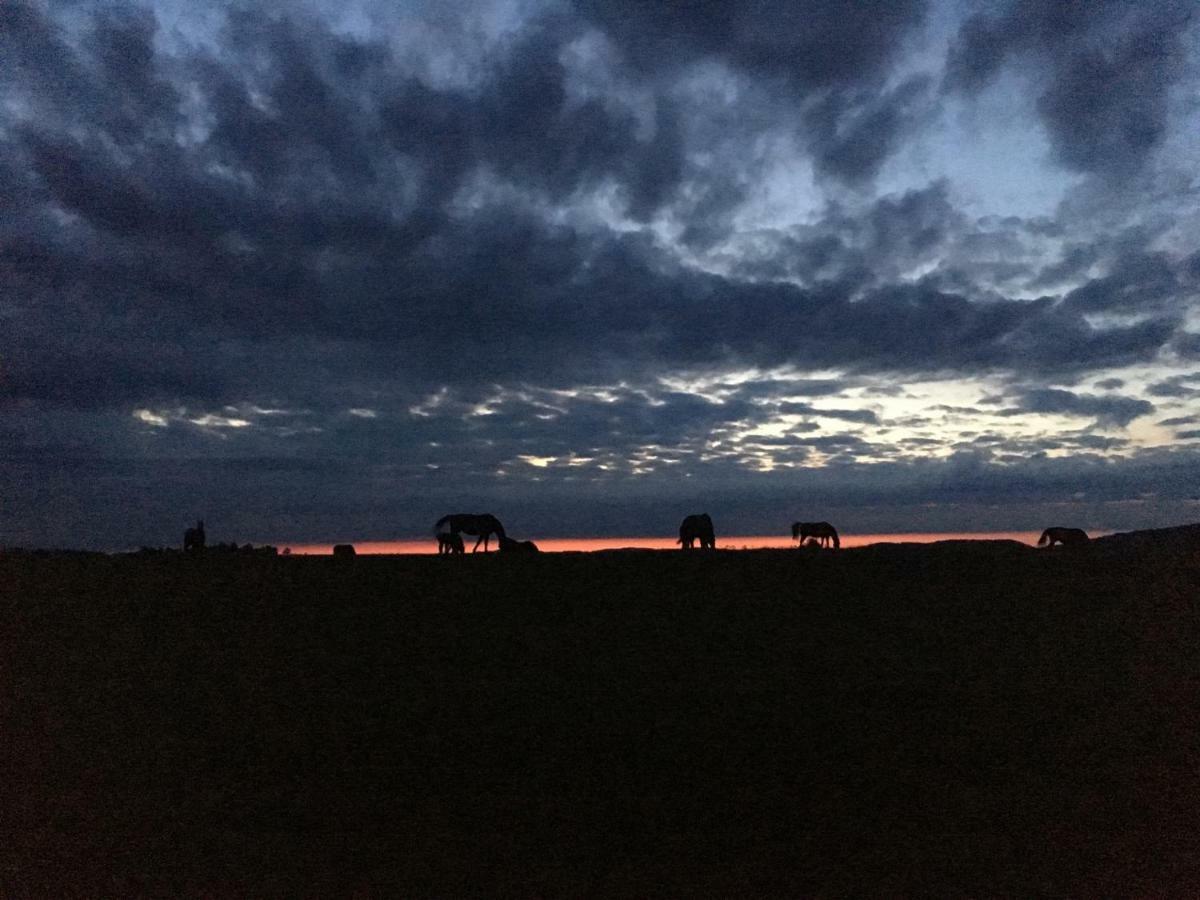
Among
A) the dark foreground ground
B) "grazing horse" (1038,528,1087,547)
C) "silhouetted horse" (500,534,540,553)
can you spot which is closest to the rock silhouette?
"grazing horse" (1038,528,1087,547)

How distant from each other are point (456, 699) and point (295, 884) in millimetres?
4508

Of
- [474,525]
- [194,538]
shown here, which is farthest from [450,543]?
[194,538]

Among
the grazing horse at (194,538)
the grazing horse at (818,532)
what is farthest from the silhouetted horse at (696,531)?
the grazing horse at (194,538)

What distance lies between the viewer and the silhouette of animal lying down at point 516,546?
86.2 ft

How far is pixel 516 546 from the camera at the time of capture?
26922 mm

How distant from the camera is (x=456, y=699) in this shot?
12.4 m

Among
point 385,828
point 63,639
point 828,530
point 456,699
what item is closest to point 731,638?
point 456,699

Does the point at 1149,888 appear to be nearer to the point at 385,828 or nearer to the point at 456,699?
the point at 385,828

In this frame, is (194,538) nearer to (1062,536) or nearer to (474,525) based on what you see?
(474,525)

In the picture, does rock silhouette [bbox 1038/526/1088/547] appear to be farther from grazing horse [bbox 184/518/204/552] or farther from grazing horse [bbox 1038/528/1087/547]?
grazing horse [bbox 184/518/204/552]

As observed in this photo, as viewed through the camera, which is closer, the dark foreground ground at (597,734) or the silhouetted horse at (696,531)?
the dark foreground ground at (597,734)

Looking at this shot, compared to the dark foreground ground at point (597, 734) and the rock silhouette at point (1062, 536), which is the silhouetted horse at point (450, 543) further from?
the rock silhouette at point (1062, 536)

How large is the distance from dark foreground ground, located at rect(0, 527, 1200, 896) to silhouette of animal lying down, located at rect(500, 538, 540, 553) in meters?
6.93

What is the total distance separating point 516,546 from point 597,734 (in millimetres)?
15924
